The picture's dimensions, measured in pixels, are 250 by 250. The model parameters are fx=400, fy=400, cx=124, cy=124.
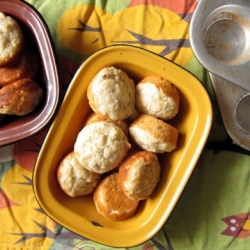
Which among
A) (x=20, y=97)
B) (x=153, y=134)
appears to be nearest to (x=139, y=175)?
(x=153, y=134)

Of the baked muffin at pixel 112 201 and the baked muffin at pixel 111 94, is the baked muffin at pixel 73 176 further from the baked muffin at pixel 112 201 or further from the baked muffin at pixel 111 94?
the baked muffin at pixel 111 94

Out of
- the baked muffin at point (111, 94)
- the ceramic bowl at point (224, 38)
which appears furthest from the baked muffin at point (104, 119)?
the ceramic bowl at point (224, 38)

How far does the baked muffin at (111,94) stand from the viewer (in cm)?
86

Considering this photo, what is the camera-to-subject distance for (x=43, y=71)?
0.92 metres

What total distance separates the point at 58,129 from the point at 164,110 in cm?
24

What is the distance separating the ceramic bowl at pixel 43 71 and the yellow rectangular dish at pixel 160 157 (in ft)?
0.09

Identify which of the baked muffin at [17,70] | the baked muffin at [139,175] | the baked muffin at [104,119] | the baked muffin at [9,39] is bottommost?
the baked muffin at [139,175]

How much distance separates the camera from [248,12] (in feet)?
3.05

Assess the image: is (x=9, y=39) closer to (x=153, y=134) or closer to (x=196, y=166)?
(x=153, y=134)

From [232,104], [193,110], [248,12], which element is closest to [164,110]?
[193,110]

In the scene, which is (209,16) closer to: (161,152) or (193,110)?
(193,110)

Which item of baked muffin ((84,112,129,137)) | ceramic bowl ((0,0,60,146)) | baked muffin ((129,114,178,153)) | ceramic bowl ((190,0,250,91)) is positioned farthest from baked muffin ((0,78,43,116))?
ceramic bowl ((190,0,250,91))

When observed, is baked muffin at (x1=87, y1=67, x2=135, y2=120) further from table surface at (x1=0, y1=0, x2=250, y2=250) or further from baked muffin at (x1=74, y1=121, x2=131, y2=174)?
table surface at (x1=0, y1=0, x2=250, y2=250)

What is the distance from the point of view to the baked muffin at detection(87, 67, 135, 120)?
86 centimetres
